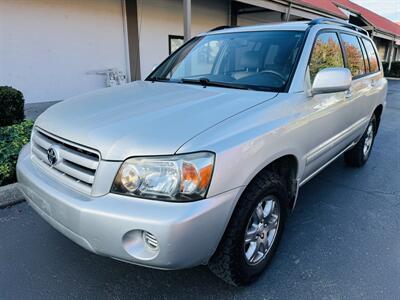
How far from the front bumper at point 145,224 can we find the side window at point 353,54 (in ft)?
8.36

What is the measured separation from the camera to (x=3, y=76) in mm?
7023

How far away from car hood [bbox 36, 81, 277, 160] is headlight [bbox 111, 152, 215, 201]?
0.19 feet

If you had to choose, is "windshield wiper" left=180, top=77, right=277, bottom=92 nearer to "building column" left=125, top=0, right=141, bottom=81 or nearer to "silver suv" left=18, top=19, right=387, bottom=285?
"silver suv" left=18, top=19, right=387, bottom=285

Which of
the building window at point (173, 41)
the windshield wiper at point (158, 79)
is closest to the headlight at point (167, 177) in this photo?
the windshield wiper at point (158, 79)

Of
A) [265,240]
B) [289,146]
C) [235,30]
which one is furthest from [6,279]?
[235,30]

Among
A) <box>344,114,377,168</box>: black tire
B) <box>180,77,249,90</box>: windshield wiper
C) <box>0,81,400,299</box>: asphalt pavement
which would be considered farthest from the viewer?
<box>344,114,377,168</box>: black tire

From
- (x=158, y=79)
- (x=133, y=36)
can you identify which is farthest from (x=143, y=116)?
(x=133, y=36)

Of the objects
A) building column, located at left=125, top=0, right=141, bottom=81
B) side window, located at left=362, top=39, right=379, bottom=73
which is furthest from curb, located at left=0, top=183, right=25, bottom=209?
building column, located at left=125, top=0, right=141, bottom=81

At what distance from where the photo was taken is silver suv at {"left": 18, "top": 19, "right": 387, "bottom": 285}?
1.72m

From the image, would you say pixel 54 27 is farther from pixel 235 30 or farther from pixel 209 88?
pixel 209 88

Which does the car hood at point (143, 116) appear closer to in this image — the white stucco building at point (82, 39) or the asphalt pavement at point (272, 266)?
the asphalt pavement at point (272, 266)

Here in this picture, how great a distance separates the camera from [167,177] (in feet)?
5.70

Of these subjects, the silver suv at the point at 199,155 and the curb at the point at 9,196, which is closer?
the silver suv at the point at 199,155

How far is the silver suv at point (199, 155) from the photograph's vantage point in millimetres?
1719
